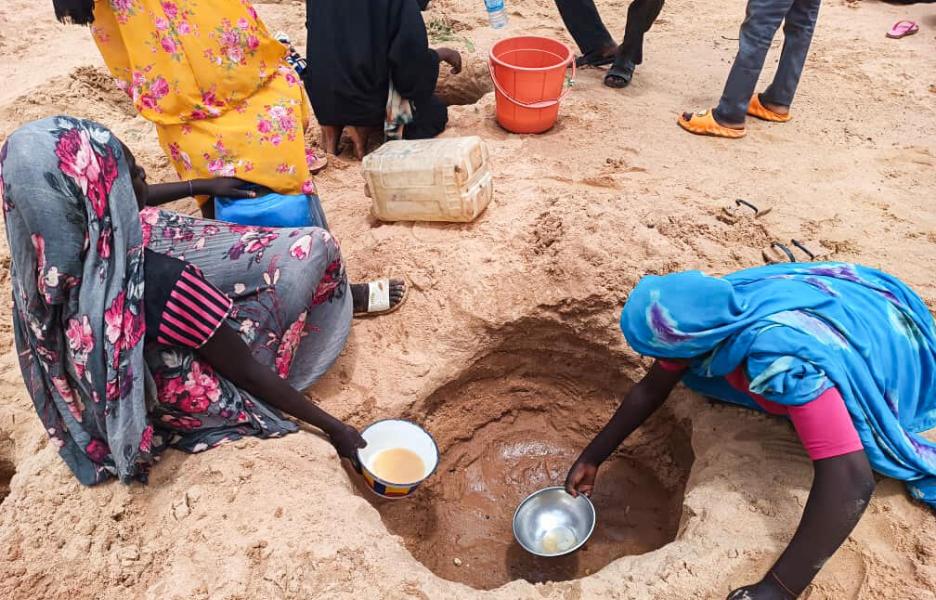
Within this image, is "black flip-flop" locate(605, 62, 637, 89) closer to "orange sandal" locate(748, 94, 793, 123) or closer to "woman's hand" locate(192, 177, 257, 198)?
"orange sandal" locate(748, 94, 793, 123)

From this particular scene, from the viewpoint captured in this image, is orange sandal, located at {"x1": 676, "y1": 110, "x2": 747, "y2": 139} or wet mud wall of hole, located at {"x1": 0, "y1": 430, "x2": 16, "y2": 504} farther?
orange sandal, located at {"x1": 676, "y1": 110, "x2": 747, "y2": 139}

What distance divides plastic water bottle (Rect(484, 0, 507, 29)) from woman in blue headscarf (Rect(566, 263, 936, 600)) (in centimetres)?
327

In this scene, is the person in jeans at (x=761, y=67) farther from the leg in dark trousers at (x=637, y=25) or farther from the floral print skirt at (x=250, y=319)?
the floral print skirt at (x=250, y=319)

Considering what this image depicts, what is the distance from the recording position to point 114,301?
1438mm

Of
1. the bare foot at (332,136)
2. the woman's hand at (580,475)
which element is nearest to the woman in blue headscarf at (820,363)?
the woman's hand at (580,475)

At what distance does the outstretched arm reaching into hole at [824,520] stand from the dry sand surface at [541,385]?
0.37 feet

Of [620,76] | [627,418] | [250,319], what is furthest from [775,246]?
[250,319]

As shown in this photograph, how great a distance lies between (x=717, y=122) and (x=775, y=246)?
4.23ft

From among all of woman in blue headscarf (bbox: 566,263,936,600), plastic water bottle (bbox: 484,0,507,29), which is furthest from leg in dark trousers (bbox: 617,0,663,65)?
woman in blue headscarf (bbox: 566,263,936,600)

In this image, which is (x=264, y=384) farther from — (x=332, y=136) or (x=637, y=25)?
(x=637, y=25)

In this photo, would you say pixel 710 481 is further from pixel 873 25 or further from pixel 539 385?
pixel 873 25

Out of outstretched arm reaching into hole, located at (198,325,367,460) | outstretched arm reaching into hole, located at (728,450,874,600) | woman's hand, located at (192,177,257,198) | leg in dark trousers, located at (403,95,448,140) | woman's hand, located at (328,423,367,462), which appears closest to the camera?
outstretched arm reaching into hole, located at (728,450,874,600)

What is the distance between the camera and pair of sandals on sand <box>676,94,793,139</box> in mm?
3572

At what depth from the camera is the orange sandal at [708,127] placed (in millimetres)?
3566
